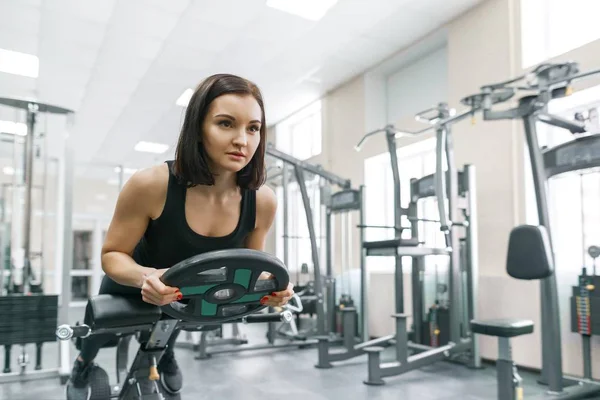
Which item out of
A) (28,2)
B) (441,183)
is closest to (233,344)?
(441,183)

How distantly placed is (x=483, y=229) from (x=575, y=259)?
2.27ft

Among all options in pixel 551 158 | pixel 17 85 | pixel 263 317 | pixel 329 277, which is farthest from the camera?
pixel 17 85

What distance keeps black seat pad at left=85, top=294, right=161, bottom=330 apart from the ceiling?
273 centimetres

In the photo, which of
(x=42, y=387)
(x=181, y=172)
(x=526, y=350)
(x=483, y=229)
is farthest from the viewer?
(x=483, y=229)

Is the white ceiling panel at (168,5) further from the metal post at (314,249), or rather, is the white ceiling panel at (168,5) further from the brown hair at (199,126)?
the brown hair at (199,126)

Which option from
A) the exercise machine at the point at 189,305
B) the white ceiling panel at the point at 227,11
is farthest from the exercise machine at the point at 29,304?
the exercise machine at the point at 189,305

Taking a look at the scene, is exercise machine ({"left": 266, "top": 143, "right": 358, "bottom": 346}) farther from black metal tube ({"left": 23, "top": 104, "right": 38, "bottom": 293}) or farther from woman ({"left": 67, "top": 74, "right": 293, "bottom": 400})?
woman ({"left": 67, "top": 74, "right": 293, "bottom": 400})

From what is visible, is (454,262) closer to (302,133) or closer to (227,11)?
(227,11)

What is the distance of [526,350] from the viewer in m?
3.61

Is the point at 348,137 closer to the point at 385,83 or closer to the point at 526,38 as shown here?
the point at 385,83

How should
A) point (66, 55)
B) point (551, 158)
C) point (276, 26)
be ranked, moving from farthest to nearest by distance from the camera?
point (66, 55), point (276, 26), point (551, 158)

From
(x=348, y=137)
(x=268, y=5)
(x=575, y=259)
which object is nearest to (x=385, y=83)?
(x=348, y=137)

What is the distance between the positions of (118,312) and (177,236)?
211mm

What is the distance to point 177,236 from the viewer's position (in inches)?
45.6
